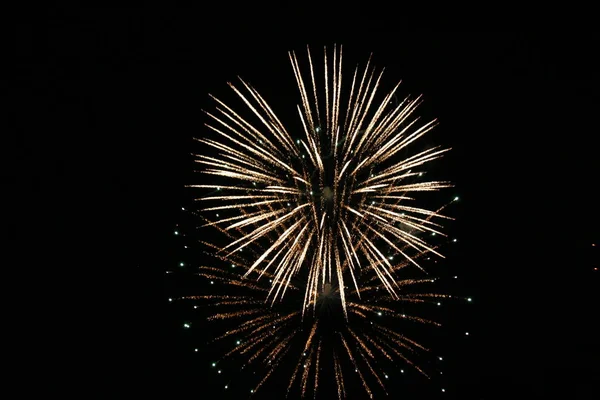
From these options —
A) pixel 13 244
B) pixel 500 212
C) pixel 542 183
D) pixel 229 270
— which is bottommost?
pixel 229 270

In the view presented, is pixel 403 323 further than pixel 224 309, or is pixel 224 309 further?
pixel 224 309

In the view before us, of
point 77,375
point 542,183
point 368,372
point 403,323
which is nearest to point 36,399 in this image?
point 77,375

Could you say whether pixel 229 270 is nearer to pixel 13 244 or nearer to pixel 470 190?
pixel 13 244

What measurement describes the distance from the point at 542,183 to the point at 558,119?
642mm

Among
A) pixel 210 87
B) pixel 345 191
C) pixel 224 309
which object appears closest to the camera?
pixel 345 191

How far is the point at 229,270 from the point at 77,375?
5.99 ft

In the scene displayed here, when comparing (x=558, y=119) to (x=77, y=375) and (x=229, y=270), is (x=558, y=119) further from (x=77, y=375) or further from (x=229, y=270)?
(x=77, y=375)

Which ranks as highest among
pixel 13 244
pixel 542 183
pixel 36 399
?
pixel 542 183

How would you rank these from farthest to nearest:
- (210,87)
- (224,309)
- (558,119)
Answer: (224,309) → (558,119) → (210,87)

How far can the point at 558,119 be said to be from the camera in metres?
4.04

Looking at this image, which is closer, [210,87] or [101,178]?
[210,87]

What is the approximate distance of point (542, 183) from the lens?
13.8ft

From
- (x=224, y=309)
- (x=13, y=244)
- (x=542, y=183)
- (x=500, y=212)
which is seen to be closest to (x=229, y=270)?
(x=224, y=309)

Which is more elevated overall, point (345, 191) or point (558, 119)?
point (558, 119)
